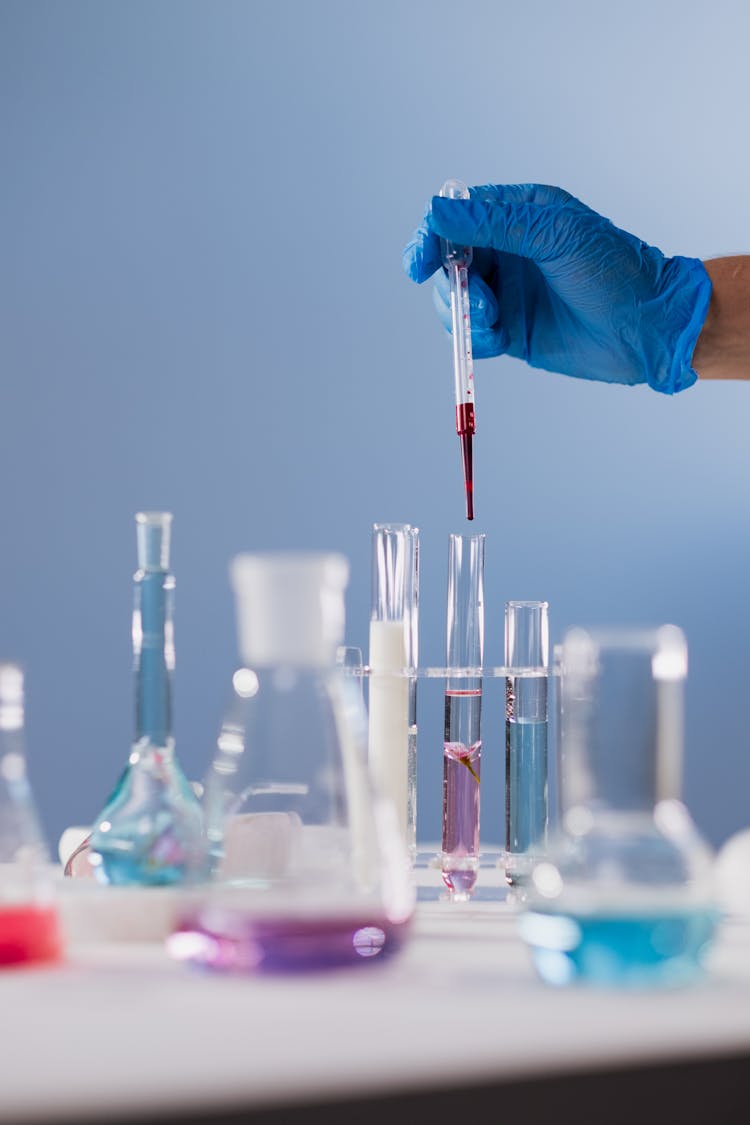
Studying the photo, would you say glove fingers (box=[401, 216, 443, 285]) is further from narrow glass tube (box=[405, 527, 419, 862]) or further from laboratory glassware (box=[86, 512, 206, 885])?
laboratory glassware (box=[86, 512, 206, 885])

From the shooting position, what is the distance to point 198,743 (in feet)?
12.4

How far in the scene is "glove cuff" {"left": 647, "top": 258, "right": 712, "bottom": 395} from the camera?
6.45 feet

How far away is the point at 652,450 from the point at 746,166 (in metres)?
1.18

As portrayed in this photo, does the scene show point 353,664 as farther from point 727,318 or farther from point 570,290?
point 727,318

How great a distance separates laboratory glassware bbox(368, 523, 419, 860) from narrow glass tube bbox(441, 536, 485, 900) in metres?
0.03

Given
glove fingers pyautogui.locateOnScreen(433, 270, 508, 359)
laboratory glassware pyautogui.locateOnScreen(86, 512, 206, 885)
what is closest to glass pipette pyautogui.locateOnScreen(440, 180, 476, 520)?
glove fingers pyautogui.locateOnScreen(433, 270, 508, 359)

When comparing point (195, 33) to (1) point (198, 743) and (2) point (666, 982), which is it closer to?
(1) point (198, 743)

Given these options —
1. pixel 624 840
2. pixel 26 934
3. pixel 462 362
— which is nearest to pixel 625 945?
pixel 624 840

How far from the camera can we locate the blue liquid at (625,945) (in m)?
0.54

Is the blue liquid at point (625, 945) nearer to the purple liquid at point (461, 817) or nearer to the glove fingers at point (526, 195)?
the purple liquid at point (461, 817)

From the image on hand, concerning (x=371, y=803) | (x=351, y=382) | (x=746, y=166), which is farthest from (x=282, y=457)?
(x=371, y=803)

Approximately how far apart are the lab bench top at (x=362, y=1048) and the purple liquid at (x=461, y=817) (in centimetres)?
50

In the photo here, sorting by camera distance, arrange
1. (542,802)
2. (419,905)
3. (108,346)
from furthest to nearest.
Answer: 1. (108,346)
2. (542,802)
3. (419,905)

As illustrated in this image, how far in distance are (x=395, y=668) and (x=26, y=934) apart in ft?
1.83
